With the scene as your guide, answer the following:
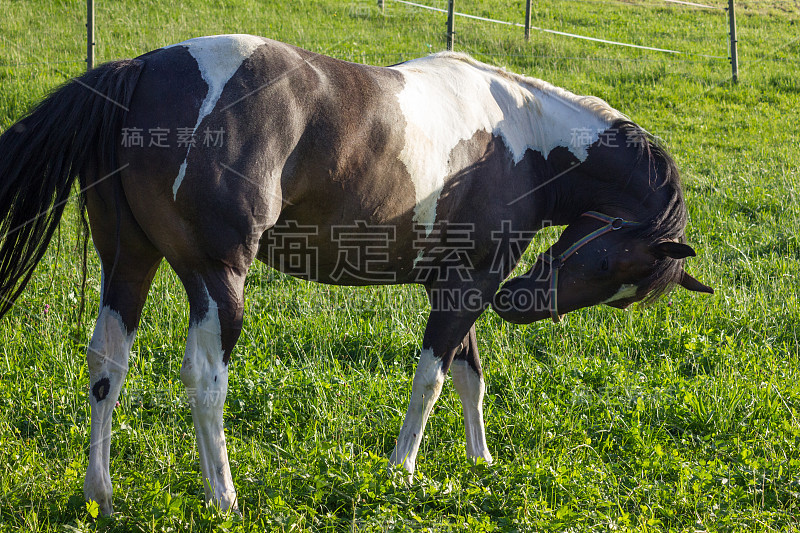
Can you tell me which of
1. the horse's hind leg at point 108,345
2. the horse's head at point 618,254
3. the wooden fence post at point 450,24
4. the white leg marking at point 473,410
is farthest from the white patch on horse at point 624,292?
the wooden fence post at point 450,24

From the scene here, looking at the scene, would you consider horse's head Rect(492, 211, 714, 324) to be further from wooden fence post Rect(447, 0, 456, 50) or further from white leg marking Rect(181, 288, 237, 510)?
wooden fence post Rect(447, 0, 456, 50)

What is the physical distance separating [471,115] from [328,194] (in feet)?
3.06

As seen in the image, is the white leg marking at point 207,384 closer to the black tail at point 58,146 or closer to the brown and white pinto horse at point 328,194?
the brown and white pinto horse at point 328,194

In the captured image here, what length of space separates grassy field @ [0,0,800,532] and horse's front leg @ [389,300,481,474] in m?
0.15

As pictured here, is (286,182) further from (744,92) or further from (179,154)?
(744,92)

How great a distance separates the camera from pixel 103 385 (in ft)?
9.96

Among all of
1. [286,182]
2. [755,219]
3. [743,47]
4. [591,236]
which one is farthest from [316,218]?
[743,47]

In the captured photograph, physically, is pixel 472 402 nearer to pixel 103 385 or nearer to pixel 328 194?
pixel 328 194

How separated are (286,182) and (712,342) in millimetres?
3472

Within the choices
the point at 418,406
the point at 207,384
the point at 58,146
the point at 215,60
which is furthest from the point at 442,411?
the point at 58,146

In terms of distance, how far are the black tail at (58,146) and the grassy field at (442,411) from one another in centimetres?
37

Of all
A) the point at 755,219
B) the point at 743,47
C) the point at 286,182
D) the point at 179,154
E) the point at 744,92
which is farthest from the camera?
the point at 743,47

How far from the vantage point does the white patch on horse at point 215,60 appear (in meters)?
2.61

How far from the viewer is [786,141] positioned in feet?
32.5
